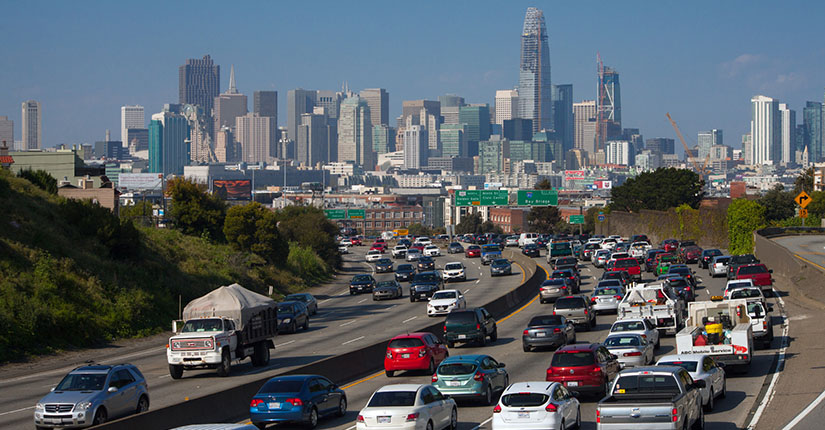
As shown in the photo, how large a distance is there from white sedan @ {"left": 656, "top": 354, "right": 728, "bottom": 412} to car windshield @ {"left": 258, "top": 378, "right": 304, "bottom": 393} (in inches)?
318

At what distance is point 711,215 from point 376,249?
3470 centimetres

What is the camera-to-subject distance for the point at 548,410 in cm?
1983

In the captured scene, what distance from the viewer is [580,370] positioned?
2488cm

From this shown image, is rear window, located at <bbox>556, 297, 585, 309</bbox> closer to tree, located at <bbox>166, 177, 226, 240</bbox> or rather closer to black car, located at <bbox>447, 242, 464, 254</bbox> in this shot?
tree, located at <bbox>166, 177, 226, 240</bbox>

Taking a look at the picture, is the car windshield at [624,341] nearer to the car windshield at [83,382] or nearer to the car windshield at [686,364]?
the car windshield at [686,364]

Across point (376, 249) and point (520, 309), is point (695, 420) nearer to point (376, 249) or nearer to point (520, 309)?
point (520, 309)

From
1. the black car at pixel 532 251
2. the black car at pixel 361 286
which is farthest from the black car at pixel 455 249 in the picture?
the black car at pixel 361 286

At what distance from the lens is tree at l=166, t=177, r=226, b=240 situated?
75.6 meters

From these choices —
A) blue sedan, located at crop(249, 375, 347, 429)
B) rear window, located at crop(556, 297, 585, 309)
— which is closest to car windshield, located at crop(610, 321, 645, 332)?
rear window, located at crop(556, 297, 585, 309)

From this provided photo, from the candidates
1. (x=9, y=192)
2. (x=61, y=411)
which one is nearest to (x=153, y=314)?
(x=9, y=192)

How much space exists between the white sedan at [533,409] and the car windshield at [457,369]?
4310 mm

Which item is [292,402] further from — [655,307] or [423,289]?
[423,289]

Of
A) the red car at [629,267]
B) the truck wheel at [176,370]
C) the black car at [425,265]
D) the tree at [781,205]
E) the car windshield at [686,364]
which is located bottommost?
the black car at [425,265]

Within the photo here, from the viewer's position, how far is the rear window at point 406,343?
30750mm
